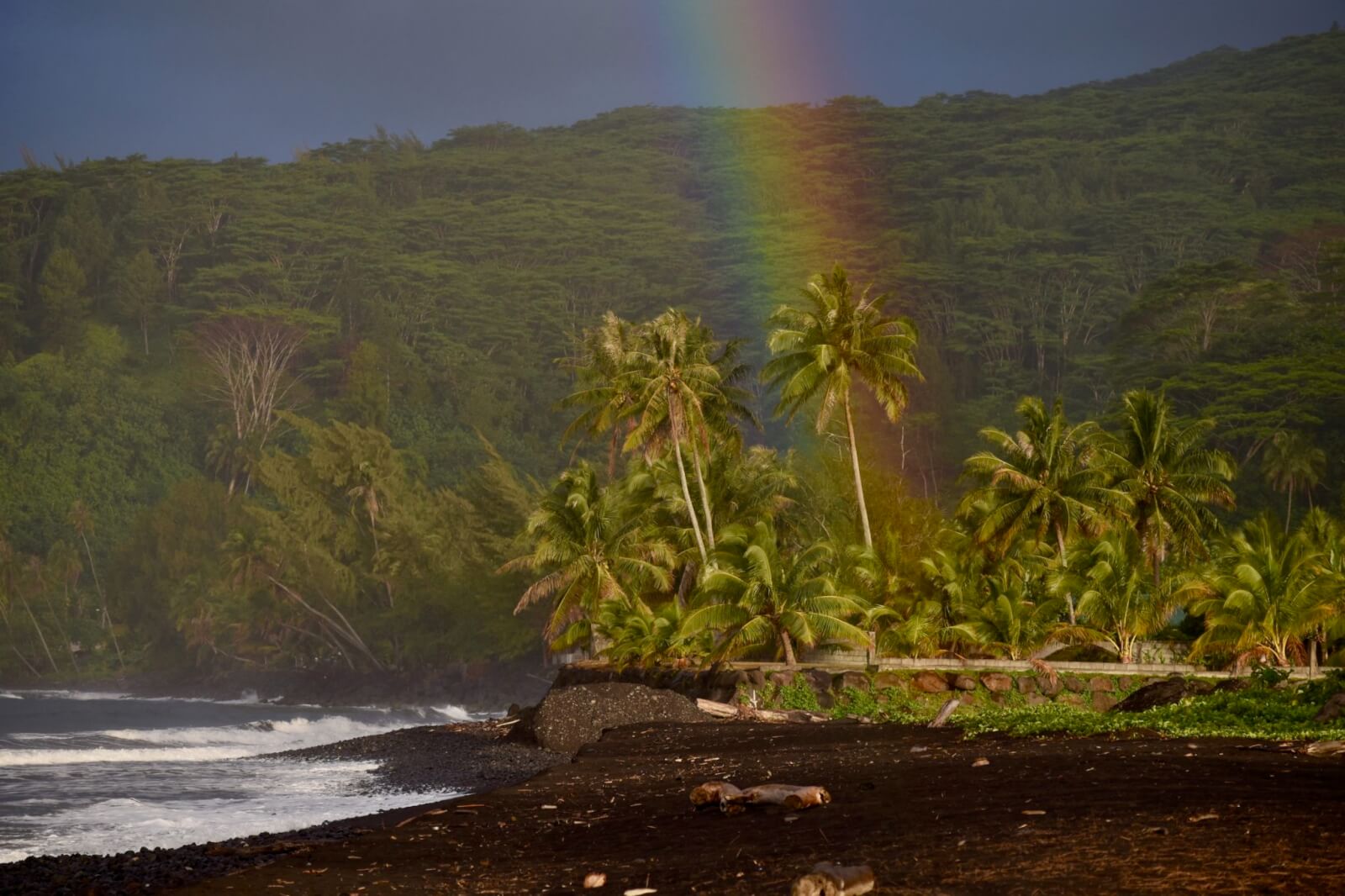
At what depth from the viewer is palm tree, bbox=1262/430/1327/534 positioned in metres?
69.9

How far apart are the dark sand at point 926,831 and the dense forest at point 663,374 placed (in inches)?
→ 651

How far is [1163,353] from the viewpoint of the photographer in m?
92.1

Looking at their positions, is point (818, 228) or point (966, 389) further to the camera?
point (818, 228)

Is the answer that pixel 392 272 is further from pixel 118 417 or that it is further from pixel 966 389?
pixel 966 389

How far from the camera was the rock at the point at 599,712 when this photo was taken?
27.8 metres

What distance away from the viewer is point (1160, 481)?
Result: 129 feet

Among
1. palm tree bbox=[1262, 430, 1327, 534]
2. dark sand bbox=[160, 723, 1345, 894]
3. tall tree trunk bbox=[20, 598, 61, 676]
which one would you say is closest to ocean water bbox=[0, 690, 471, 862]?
dark sand bbox=[160, 723, 1345, 894]

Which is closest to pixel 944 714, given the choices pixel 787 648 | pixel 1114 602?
pixel 787 648

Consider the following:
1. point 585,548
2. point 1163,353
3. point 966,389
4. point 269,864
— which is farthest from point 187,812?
point 966,389

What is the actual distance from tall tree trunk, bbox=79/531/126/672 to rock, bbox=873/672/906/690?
89.4 metres

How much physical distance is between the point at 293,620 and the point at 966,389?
57155 mm

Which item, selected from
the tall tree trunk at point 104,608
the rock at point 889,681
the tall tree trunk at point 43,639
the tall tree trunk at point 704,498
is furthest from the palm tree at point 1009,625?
the tall tree trunk at point 43,639

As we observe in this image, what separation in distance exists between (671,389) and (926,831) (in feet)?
104

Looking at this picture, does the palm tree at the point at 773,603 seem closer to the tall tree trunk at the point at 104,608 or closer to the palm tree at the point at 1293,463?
the palm tree at the point at 1293,463
